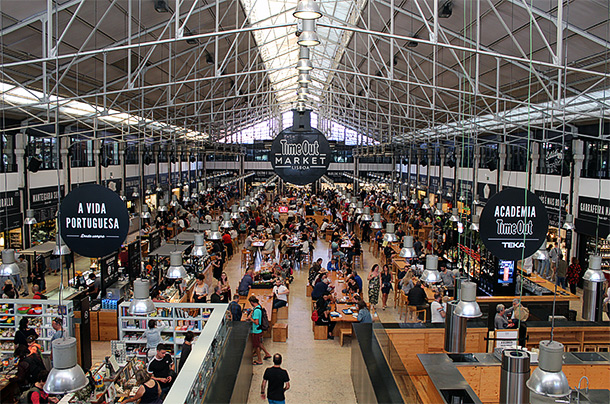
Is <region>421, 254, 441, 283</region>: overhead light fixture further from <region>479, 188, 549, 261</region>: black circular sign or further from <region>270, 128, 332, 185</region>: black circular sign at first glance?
<region>270, 128, 332, 185</region>: black circular sign

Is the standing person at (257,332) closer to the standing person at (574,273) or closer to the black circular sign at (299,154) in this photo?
the black circular sign at (299,154)

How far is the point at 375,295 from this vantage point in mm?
11711

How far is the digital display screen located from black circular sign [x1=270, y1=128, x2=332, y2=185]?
5318 millimetres

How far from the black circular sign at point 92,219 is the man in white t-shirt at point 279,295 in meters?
5.74

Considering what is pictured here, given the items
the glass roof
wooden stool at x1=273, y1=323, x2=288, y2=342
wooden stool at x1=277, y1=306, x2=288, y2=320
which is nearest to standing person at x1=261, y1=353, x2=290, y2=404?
wooden stool at x1=273, y1=323, x2=288, y2=342

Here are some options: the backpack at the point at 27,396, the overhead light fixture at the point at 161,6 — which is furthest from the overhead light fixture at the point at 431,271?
the overhead light fixture at the point at 161,6

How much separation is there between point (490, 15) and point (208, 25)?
8016mm

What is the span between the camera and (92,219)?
5934 millimetres

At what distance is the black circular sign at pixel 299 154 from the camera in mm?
11031

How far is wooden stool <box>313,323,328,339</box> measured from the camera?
10.4 m

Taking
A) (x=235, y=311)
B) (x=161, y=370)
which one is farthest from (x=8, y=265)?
(x=235, y=311)

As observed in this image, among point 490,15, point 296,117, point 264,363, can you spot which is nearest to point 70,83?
point 296,117

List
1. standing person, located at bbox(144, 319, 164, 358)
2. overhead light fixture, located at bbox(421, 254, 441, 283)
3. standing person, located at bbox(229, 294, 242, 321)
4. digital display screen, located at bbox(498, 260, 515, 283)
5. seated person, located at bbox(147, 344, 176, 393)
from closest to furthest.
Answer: seated person, located at bbox(147, 344, 176, 393)
standing person, located at bbox(144, 319, 164, 358)
overhead light fixture, located at bbox(421, 254, 441, 283)
standing person, located at bbox(229, 294, 242, 321)
digital display screen, located at bbox(498, 260, 515, 283)

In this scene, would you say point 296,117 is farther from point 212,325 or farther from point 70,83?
point 70,83
